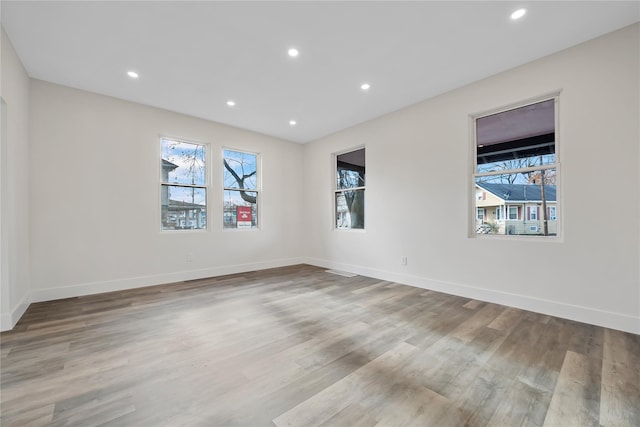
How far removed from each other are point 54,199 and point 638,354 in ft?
21.1

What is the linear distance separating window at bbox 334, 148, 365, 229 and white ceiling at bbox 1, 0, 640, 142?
1578 mm

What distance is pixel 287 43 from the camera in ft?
8.96

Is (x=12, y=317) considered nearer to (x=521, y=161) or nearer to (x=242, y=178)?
(x=242, y=178)

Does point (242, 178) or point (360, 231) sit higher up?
point (242, 178)

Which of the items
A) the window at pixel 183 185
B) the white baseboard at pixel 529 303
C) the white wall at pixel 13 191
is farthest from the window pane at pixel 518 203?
the white wall at pixel 13 191

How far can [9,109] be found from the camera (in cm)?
269

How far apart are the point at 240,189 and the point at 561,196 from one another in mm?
5049

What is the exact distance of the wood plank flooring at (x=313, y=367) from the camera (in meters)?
1.46

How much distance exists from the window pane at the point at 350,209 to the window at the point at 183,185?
2707mm

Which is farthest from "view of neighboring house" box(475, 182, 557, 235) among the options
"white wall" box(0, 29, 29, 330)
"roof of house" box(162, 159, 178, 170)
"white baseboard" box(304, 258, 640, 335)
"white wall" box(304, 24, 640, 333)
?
"white wall" box(0, 29, 29, 330)

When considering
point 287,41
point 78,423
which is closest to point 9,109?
point 287,41

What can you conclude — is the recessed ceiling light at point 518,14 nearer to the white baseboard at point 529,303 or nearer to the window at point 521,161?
the window at point 521,161

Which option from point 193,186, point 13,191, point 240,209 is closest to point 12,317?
point 13,191

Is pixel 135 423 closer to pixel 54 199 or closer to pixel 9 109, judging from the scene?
pixel 9 109
